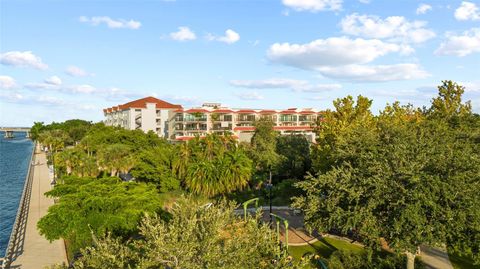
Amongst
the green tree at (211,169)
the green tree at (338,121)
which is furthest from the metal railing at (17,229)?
the green tree at (338,121)

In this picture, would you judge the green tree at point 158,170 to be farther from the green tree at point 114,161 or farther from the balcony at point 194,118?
the balcony at point 194,118

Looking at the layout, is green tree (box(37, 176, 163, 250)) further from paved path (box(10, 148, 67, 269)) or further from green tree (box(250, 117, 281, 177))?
green tree (box(250, 117, 281, 177))

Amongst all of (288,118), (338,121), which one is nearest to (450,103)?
(338,121)

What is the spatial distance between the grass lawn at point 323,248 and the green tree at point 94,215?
433 inches

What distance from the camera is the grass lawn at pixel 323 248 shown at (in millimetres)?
25406

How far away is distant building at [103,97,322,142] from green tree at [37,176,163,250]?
51.5 metres

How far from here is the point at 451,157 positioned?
19.0m

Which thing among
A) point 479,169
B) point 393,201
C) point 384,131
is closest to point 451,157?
point 479,169

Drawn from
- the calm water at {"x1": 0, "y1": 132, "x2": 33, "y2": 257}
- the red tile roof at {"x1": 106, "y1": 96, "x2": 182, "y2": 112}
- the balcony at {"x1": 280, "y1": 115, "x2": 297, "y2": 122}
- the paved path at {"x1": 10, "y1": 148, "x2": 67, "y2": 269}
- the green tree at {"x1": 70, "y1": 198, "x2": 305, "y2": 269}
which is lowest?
the calm water at {"x1": 0, "y1": 132, "x2": 33, "y2": 257}

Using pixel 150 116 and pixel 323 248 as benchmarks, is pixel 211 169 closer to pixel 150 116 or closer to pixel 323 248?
pixel 323 248

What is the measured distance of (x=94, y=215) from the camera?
80.4 feet

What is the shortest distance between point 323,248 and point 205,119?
6484 cm

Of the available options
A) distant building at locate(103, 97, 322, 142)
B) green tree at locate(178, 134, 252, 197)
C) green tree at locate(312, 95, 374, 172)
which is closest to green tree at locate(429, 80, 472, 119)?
green tree at locate(312, 95, 374, 172)

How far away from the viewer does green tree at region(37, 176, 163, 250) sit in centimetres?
2380
